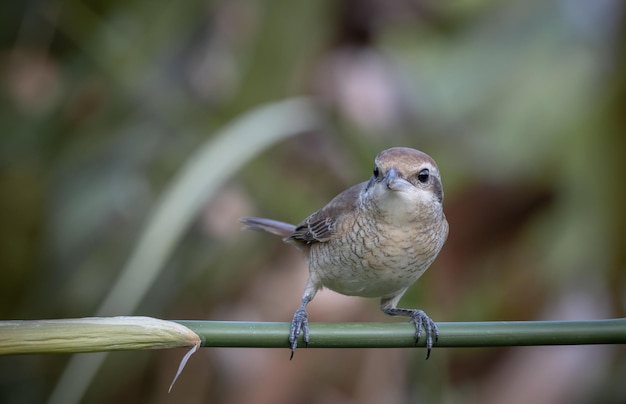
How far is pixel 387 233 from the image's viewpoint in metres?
2.23

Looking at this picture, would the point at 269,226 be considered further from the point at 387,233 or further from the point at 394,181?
the point at 394,181

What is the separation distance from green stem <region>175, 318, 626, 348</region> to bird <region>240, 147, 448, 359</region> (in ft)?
1.57

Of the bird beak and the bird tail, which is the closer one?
the bird beak

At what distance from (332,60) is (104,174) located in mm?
1491

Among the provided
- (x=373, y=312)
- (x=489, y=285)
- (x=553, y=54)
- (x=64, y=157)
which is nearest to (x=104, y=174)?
(x=64, y=157)

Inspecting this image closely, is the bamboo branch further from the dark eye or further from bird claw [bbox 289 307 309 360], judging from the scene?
the dark eye

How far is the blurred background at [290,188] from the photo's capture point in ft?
10.5

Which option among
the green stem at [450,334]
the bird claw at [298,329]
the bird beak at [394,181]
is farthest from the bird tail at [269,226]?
the green stem at [450,334]

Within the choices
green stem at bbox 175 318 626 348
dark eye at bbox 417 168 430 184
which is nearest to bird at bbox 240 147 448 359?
dark eye at bbox 417 168 430 184

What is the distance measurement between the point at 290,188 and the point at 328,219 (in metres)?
0.67

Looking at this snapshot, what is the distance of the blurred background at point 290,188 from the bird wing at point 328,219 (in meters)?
0.41

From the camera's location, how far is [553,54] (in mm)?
3996

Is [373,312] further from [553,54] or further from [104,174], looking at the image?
[553,54]

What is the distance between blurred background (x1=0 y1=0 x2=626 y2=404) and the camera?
10.5 ft
